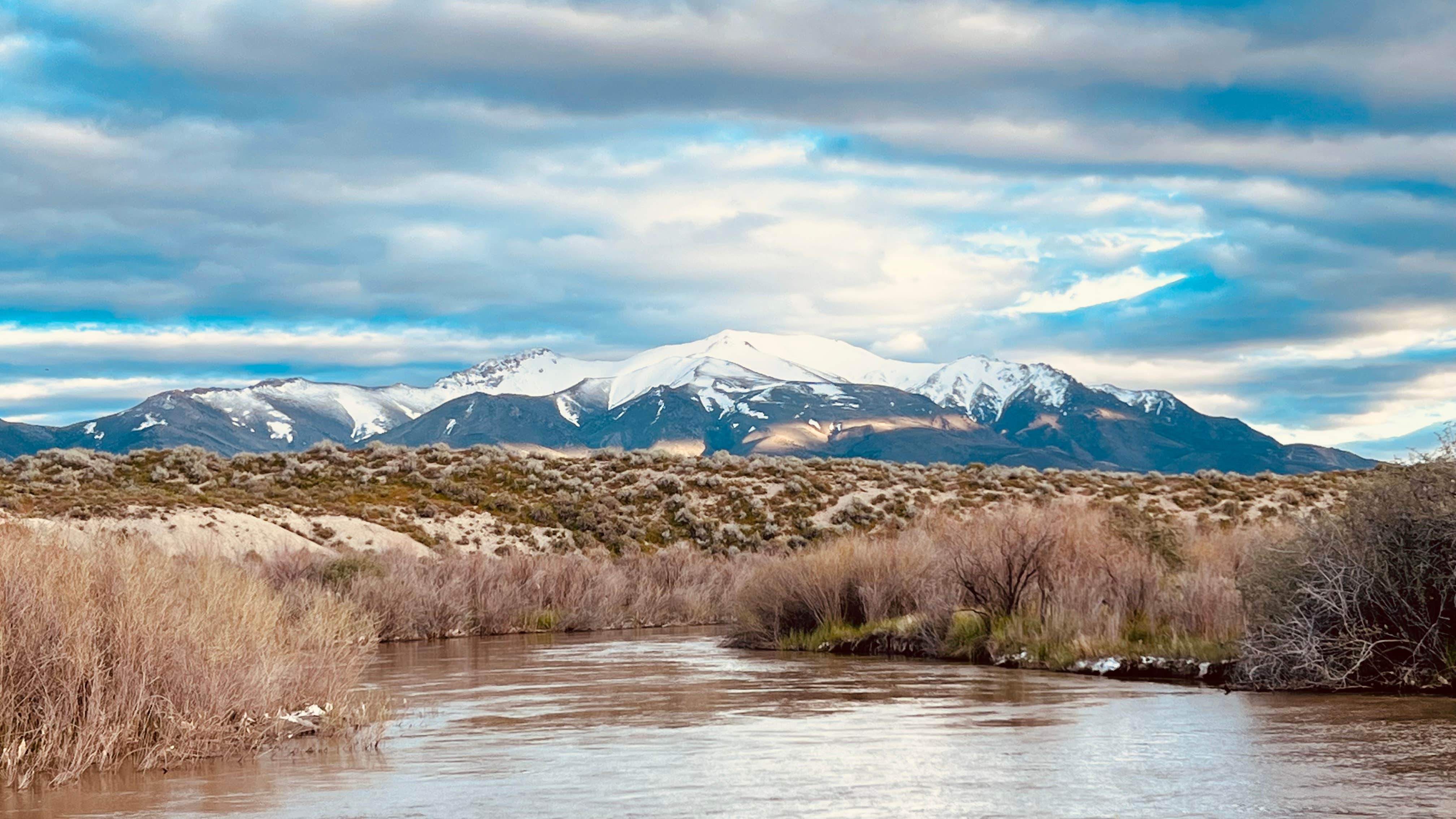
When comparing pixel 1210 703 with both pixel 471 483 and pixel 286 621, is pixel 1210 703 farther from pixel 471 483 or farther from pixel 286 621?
pixel 471 483

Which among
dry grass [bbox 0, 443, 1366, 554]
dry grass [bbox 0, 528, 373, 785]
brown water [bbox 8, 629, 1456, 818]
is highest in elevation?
dry grass [bbox 0, 443, 1366, 554]

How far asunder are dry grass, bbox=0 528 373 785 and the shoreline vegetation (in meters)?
0.03

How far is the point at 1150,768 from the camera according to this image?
1378 cm

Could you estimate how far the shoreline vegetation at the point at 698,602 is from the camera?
1433cm

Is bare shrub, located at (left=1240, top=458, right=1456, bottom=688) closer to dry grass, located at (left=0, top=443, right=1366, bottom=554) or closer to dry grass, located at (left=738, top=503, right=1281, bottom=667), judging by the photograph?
dry grass, located at (left=738, top=503, right=1281, bottom=667)

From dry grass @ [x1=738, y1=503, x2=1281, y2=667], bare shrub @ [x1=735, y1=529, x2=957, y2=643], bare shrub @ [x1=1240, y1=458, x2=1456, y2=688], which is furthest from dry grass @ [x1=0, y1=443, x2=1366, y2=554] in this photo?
bare shrub @ [x1=1240, y1=458, x2=1456, y2=688]

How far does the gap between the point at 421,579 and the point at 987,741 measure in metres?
26.2

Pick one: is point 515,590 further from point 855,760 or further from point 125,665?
point 855,760

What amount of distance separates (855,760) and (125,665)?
23.4ft

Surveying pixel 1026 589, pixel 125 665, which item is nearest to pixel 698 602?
pixel 1026 589

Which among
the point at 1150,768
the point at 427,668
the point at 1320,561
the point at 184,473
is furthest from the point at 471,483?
the point at 1150,768

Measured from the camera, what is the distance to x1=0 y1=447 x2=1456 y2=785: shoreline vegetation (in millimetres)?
14328

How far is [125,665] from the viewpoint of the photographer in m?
14.3

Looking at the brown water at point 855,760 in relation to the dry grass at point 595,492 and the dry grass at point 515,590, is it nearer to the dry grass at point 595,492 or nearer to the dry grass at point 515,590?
the dry grass at point 515,590
